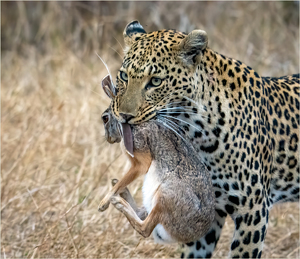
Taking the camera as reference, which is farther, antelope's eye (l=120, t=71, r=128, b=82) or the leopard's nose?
antelope's eye (l=120, t=71, r=128, b=82)

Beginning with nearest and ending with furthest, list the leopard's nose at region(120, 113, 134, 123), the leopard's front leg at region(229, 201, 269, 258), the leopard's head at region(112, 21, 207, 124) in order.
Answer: the leopard's nose at region(120, 113, 134, 123), the leopard's head at region(112, 21, 207, 124), the leopard's front leg at region(229, 201, 269, 258)

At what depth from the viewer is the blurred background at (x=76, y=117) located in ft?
17.6

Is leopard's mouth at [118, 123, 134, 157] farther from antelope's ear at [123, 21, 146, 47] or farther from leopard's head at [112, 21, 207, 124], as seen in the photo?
antelope's ear at [123, 21, 146, 47]

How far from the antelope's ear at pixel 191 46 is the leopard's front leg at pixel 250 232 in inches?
52.7

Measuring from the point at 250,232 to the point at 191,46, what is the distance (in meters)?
1.61

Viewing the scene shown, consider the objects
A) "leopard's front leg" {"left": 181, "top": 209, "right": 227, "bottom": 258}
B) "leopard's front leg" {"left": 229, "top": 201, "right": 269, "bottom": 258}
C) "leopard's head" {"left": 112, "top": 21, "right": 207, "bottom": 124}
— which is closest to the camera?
"leopard's head" {"left": 112, "top": 21, "right": 207, "bottom": 124}

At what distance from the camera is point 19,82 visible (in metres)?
9.02

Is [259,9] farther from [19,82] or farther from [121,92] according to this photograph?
[121,92]

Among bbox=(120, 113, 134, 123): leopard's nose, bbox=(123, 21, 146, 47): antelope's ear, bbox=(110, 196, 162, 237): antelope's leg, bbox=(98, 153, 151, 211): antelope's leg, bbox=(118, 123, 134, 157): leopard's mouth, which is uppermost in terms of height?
bbox=(123, 21, 146, 47): antelope's ear

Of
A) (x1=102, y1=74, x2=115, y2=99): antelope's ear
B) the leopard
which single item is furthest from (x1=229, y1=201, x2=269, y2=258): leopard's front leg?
(x1=102, y1=74, x2=115, y2=99): antelope's ear

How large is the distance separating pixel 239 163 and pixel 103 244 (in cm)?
157

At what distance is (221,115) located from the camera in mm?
4465

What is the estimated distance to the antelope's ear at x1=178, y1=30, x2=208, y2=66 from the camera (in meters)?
4.19

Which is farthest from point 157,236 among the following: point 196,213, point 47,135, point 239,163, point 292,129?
point 47,135
